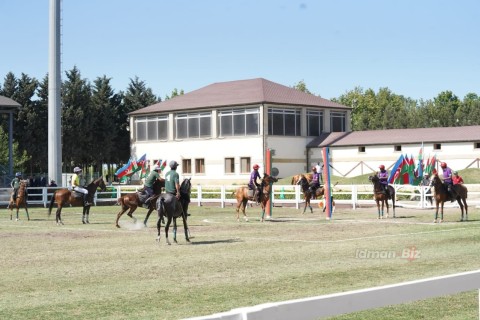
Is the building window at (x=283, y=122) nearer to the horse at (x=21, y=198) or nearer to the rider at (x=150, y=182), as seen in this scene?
the horse at (x=21, y=198)

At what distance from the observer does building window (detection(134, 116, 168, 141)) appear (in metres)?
79.4

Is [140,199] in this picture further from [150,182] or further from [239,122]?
[239,122]

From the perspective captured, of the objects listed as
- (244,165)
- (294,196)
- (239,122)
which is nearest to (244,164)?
(244,165)

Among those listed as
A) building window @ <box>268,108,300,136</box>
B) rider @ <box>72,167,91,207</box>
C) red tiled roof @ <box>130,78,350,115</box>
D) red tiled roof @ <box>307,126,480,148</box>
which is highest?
red tiled roof @ <box>130,78,350,115</box>

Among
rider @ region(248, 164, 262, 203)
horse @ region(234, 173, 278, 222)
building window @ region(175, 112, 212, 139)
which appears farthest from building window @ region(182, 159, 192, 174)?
rider @ region(248, 164, 262, 203)

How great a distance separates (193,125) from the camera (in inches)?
3019

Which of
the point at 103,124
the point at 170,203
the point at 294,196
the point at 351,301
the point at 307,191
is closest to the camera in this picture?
the point at 351,301

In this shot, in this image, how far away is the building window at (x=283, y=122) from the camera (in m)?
72.4

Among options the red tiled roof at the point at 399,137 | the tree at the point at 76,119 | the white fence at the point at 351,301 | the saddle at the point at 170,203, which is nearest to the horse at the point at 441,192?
the saddle at the point at 170,203

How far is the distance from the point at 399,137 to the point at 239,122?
1425 centimetres

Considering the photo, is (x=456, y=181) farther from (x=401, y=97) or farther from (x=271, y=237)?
(x=401, y=97)

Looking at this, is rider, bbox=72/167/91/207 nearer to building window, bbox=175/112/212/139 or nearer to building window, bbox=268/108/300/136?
building window, bbox=268/108/300/136

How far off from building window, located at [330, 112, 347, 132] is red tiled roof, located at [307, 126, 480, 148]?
2.88m

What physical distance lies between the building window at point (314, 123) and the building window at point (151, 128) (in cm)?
1399
